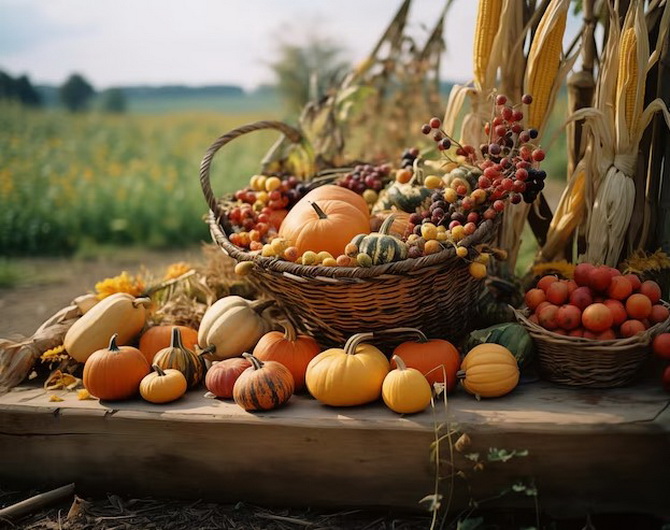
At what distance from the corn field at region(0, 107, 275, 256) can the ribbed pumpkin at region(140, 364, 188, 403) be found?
4.86 meters

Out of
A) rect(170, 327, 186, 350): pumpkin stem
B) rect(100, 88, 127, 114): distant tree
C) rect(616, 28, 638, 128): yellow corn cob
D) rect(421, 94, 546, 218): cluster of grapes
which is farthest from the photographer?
rect(100, 88, 127, 114): distant tree

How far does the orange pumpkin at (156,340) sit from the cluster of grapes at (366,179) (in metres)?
1.10

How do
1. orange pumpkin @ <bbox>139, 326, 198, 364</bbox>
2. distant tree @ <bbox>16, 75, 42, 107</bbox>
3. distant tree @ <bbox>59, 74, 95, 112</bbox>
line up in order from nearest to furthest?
orange pumpkin @ <bbox>139, 326, 198, 364</bbox>
distant tree @ <bbox>16, 75, 42, 107</bbox>
distant tree @ <bbox>59, 74, 95, 112</bbox>

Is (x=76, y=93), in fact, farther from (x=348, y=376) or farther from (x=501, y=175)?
(x=348, y=376)

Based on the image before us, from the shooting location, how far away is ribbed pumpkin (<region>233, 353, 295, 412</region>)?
→ 247cm

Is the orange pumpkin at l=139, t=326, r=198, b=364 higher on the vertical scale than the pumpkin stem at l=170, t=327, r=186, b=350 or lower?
lower

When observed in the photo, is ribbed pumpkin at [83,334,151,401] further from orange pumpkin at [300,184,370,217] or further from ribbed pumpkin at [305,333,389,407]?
orange pumpkin at [300,184,370,217]

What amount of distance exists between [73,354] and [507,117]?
206cm

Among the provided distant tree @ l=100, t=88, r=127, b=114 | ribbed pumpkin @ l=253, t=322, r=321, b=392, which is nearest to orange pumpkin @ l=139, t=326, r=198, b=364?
ribbed pumpkin @ l=253, t=322, r=321, b=392

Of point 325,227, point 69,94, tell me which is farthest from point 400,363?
point 69,94

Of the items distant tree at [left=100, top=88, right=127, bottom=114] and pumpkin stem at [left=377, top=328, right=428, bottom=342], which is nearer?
pumpkin stem at [left=377, top=328, right=428, bottom=342]

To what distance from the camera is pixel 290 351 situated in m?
2.74

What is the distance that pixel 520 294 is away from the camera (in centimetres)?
328

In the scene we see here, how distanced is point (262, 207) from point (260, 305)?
53 cm
